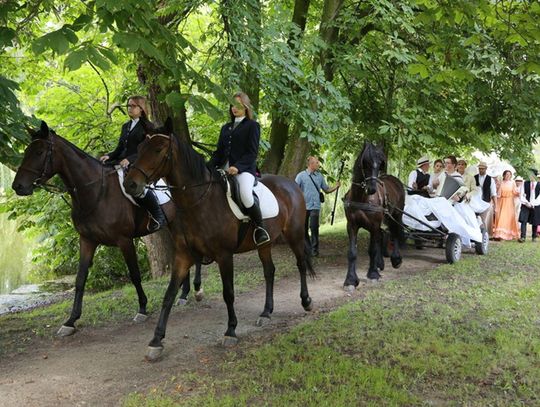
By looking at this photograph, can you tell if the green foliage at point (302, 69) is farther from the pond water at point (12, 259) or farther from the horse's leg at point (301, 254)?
the pond water at point (12, 259)

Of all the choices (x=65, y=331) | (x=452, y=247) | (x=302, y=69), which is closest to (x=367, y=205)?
(x=452, y=247)

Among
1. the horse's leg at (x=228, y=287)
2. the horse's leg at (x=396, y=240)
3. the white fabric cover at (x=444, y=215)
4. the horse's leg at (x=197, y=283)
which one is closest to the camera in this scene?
the horse's leg at (x=228, y=287)

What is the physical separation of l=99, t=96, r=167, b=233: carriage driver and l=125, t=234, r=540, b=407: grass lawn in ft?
8.68

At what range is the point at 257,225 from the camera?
6.79m

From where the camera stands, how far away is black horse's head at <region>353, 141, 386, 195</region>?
967 cm

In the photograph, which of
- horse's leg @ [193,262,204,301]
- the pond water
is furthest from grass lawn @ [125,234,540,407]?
the pond water

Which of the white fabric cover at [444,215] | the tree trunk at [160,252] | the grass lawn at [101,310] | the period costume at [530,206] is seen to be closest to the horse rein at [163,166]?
the grass lawn at [101,310]

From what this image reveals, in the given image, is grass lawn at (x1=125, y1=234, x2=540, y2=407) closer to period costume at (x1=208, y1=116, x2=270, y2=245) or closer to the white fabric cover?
period costume at (x1=208, y1=116, x2=270, y2=245)

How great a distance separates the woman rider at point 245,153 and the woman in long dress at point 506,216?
13.2 metres

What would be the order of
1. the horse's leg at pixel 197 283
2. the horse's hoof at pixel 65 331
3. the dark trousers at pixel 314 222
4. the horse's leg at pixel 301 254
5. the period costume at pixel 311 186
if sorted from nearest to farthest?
the horse's hoof at pixel 65 331 < the horse's leg at pixel 301 254 < the horse's leg at pixel 197 283 < the period costume at pixel 311 186 < the dark trousers at pixel 314 222

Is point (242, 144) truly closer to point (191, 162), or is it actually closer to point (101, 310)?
point (191, 162)

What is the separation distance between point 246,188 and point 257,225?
1.82 feet

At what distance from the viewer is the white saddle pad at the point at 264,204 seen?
6594 mm

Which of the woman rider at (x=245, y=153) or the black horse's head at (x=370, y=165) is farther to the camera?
the black horse's head at (x=370, y=165)
